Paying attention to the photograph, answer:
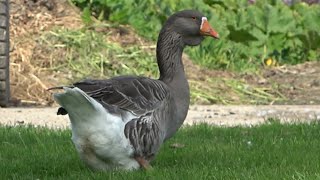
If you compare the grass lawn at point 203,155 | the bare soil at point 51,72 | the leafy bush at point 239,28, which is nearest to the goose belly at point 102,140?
the grass lawn at point 203,155

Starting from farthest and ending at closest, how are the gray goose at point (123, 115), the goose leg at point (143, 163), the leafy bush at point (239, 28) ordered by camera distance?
1. the leafy bush at point (239, 28)
2. the goose leg at point (143, 163)
3. the gray goose at point (123, 115)

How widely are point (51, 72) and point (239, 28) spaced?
379 cm

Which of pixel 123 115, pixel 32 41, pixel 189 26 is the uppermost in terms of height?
pixel 189 26

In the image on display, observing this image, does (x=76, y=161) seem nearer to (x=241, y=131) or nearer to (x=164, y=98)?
(x=164, y=98)

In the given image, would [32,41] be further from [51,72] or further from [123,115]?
[123,115]

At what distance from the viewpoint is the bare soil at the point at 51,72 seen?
13.0 m

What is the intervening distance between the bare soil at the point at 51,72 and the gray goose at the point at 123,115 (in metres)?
5.89

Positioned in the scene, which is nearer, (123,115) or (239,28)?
(123,115)

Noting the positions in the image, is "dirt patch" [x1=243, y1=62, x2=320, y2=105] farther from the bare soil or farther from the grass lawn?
the grass lawn

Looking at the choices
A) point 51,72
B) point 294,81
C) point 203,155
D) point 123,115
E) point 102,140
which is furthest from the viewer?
point 294,81

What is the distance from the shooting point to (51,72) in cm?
1348

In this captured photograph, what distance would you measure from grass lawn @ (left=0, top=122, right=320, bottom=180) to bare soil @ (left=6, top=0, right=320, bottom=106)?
3.99 metres

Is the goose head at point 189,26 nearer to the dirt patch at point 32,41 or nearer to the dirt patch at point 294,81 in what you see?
the dirt patch at point 32,41

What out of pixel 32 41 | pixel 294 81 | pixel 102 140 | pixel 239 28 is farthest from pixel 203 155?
pixel 239 28
